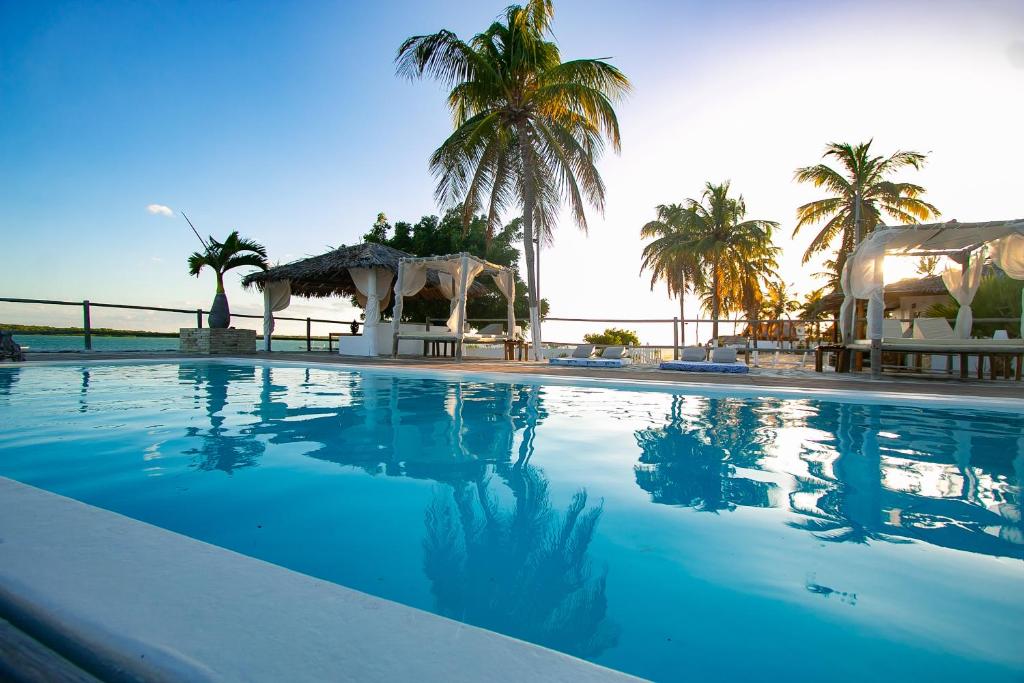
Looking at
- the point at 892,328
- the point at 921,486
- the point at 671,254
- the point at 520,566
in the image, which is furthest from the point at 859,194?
the point at 520,566

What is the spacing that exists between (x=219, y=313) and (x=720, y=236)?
2148cm

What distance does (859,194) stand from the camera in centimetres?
1850

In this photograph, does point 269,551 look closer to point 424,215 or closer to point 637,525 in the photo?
point 637,525

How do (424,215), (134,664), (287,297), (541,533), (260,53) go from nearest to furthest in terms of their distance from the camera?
(134,664)
(541,533)
(260,53)
(287,297)
(424,215)

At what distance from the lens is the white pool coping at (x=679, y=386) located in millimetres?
5637

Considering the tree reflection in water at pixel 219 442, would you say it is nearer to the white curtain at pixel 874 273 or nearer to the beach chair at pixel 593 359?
the beach chair at pixel 593 359

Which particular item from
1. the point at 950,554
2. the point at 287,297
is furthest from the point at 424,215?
the point at 950,554

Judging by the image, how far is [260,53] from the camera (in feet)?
34.6

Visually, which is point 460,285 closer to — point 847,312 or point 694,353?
point 694,353

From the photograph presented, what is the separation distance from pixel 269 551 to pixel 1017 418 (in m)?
7.25

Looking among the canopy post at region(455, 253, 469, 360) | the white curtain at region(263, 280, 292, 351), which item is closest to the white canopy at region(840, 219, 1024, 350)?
the canopy post at region(455, 253, 469, 360)

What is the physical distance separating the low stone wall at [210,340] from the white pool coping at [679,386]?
2.30 m

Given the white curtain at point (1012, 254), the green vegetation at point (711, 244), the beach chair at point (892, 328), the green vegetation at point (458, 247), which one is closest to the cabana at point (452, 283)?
the green vegetation at point (458, 247)

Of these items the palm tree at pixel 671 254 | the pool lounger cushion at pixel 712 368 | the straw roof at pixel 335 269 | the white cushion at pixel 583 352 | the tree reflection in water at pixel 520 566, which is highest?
the palm tree at pixel 671 254
